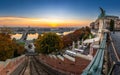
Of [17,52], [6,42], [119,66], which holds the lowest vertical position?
[17,52]

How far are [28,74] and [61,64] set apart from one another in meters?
4.37

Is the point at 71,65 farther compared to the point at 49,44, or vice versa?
the point at 49,44

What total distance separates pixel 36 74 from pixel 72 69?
738 cm

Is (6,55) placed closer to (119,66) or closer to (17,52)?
(17,52)

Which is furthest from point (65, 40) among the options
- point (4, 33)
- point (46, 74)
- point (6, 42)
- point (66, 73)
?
point (66, 73)

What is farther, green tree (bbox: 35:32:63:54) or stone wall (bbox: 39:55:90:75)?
green tree (bbox: 35:32:63:54)

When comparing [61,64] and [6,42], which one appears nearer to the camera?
[61,64]

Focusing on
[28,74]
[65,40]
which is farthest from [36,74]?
[65,40]

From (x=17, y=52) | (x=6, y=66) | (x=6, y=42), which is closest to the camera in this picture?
(x=6, y=66)

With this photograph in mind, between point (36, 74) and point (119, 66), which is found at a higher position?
point (119, 66)

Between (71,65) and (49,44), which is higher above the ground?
(71,65)

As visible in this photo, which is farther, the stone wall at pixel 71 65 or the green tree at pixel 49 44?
→ the green tree at pixel 49 44

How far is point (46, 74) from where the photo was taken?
2339cm

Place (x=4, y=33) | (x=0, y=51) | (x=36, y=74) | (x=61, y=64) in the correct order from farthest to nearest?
(x=4, y=33), (x=0, y=51), (x=36, y=74), (x=61, y=64)
